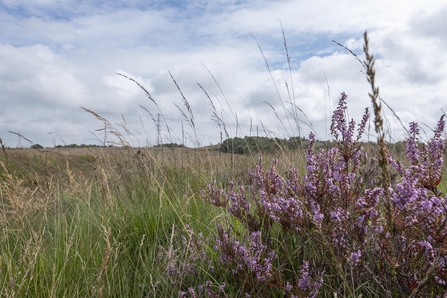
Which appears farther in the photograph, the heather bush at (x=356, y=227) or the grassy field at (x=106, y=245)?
the grassy field at (x=106, y=245)

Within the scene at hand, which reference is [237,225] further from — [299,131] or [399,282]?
[299,131]

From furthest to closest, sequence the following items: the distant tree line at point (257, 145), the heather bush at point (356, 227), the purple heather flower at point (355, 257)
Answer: the distant tree line at point (257, 145), the purple heather flower at point (355, 257), the heather bush at point (356, 227)

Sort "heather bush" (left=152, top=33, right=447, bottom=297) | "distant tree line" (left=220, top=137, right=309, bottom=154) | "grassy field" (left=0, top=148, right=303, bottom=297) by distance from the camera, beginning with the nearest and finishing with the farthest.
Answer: "heather bush" (left=152, top=33, right=447, bottom=297) < "grassy field" (left=0, top=148, right=303, bottom=297) < "distant tree line" (left=220, top=137, right=309, bottom=154)

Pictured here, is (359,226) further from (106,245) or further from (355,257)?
(106,245)

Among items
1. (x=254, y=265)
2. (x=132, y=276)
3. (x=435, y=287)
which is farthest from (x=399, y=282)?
(x=132, y=276)

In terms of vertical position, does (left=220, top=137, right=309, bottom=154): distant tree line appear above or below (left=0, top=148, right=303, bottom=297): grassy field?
above

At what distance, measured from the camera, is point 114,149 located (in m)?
7.65

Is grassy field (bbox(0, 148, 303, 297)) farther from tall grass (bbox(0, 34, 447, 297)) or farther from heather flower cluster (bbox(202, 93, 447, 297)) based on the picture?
heather flower cluster (bbox(202, 93, 447, 297))

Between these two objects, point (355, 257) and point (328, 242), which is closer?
point (355, 257)

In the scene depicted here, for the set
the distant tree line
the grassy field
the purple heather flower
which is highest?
the distant tree line

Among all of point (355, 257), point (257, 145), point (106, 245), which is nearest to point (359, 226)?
point (355, 257)

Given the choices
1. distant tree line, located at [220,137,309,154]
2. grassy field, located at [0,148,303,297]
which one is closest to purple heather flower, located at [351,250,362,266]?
grassy field, located at [0,148,303,297]

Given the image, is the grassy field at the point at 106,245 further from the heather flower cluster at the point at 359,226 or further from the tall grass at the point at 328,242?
the heather flower cluster at the point at 359,226

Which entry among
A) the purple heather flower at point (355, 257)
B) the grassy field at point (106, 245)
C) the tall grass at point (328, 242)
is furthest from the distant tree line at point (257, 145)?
the purple heather flower at point (355, 257)
